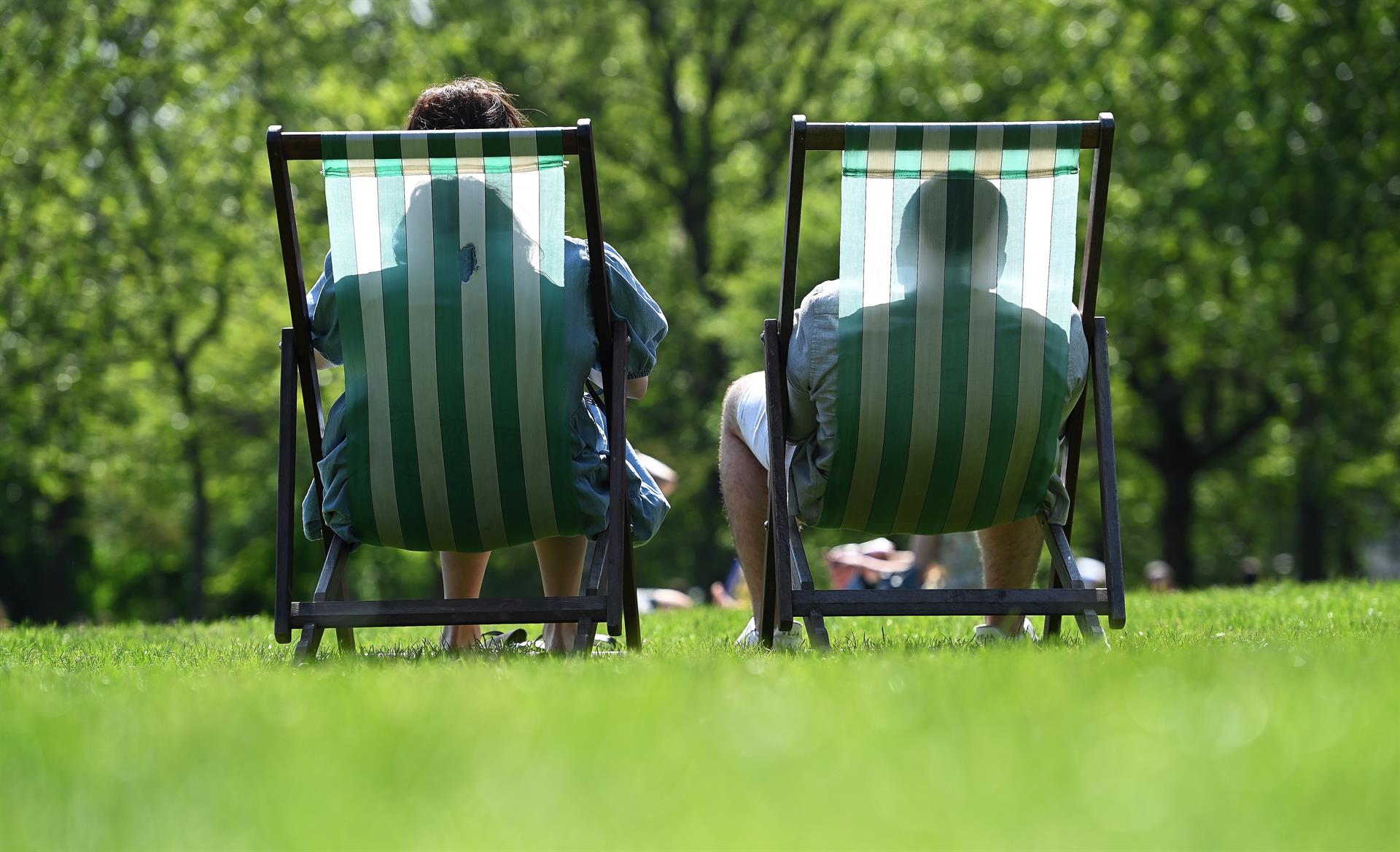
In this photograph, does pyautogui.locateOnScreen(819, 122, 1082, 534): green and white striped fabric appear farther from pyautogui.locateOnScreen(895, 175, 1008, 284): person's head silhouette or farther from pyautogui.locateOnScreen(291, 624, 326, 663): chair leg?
pyautogui.locateOnScreen(291, 624, 326, 663): chair leg

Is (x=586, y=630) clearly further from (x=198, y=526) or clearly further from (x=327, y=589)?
(x=198, y=526)

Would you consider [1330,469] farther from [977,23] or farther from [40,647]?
[40,647]

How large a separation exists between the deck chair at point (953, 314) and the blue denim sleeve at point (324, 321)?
1.15m

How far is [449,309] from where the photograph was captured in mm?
3672

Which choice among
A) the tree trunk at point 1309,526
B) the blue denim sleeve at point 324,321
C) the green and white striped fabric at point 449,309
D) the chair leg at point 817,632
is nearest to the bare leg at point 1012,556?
the chair leg at point 817,632

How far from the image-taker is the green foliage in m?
16.6

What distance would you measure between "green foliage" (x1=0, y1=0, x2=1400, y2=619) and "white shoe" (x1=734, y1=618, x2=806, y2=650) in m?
13.4

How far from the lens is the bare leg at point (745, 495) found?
4328 millimetres

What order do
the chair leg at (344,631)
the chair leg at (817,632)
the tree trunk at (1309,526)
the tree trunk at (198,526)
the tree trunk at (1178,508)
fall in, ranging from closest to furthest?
the chair leg at (817,632) → the chair leg at (344,631) → the tree trunk at (1309,526) → the tree trunk at (198,526) → the tree trunk at (1178,508)

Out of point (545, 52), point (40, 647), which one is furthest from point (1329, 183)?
point (40, 647)

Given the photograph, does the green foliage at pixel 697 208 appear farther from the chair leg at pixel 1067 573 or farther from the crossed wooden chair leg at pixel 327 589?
the crossed wooden chair leg at pixel 327 589

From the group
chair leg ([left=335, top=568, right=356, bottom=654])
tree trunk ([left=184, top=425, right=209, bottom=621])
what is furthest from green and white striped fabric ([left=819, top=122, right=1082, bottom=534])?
tree trunk ([left=184, top=425, right=209, bottom=621])

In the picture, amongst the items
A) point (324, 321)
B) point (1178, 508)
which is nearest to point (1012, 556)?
point (324, 321)

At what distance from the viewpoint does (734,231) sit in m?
24.0
